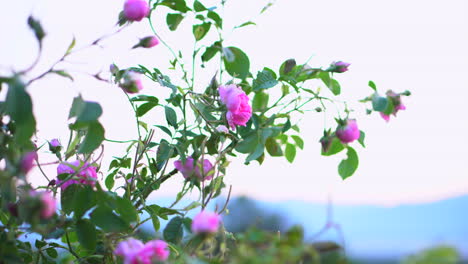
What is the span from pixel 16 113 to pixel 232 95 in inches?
10.8

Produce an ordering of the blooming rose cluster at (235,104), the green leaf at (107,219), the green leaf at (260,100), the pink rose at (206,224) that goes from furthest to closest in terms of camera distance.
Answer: the green leaf at (260,100)
the blooming rose cluster at (235,104)
the green leaf at (107,219)
the pink rose at (206,224)

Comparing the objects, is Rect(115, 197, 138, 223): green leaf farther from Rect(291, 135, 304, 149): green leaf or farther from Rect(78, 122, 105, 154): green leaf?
Rect(291, 135, 304, 149): green leaf

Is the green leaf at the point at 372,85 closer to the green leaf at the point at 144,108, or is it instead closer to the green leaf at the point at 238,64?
the green leaf at the point at 238,64

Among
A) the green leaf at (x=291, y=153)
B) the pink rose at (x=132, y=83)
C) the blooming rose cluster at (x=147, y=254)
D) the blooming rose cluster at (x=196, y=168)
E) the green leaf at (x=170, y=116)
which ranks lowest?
the blooming rose cluster at (x=147, y=254)

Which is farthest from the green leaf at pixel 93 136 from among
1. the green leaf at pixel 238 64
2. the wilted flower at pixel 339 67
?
the wilted flower at pixel 339 67

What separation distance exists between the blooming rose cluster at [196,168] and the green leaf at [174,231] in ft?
0.18

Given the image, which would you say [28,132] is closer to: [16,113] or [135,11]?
[16,113]

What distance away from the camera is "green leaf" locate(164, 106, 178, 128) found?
67cm

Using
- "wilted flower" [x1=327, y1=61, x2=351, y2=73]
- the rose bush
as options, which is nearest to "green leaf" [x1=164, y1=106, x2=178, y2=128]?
the rose bush

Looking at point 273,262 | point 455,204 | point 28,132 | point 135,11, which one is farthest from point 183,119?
point 455,204

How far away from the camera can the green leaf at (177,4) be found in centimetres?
65

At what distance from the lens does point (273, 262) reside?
11.7 inches

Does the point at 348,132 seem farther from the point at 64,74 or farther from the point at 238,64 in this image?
the point at 64,74

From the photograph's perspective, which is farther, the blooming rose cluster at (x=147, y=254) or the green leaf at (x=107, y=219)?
the green leaf at (x=107, y=219)
